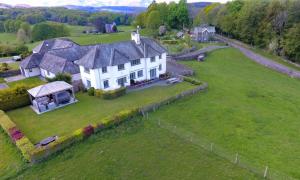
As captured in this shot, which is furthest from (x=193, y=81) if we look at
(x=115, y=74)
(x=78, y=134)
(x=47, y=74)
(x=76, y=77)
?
(x=47, y=74)

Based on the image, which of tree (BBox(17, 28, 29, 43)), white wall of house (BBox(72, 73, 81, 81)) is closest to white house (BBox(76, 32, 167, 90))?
white wall of house (BBox(72, 73, 81, 81))

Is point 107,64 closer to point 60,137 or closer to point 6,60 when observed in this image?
point 60,137

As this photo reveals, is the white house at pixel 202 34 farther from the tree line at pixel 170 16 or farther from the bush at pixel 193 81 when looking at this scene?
the bush at pixel 193 81

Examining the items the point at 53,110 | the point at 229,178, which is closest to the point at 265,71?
the point at 229,178

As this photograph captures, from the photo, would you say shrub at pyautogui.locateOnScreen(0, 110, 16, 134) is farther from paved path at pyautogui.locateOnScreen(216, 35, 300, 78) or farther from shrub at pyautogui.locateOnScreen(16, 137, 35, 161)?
paved path at pyautogui.locateOnScreen(216, 35, 300, 78)

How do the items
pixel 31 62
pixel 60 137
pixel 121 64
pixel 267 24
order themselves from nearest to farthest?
pixel 60 137 < pixel 121 64 < pixel 31 62 < pixel 267 24

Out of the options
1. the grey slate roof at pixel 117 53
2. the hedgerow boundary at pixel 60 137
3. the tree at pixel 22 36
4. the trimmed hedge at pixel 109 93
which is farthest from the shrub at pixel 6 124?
the tree at pixel 22 36
